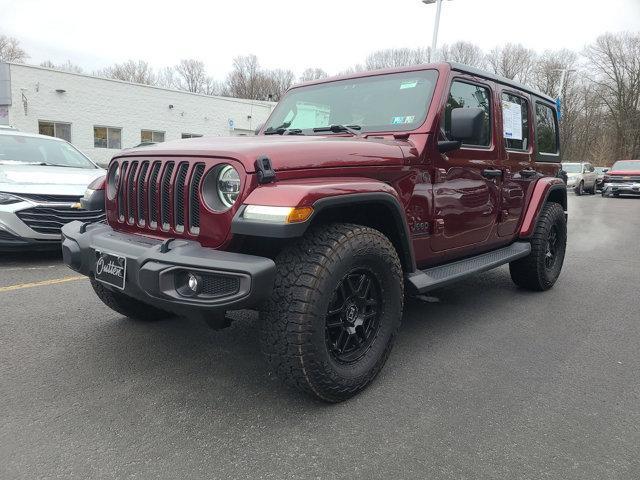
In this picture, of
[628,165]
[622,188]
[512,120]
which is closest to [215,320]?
[512,120]

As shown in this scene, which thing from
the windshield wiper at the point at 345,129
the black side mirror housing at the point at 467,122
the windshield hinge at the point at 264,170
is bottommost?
Result: the windshield hinge at the point at 264,170

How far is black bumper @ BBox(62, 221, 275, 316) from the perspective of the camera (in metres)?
2.18

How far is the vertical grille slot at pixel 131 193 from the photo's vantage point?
2.82 metres

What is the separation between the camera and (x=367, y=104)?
3654 mm

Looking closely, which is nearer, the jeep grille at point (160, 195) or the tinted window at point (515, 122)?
the jeep grille at point (160, 195)

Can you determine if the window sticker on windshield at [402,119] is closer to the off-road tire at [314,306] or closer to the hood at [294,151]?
the hood at [294,151]

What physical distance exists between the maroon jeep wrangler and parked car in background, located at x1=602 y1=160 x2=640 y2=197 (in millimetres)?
21149

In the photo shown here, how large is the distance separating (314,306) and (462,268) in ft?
5.51

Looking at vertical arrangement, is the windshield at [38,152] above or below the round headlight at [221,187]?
below

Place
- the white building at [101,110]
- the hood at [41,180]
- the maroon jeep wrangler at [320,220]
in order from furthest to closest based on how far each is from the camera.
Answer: the white building at [101,110], the hood at [41,180], the maroon jeep wrangler at [320,220]

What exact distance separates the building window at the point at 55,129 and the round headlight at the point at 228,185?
22.1 meters

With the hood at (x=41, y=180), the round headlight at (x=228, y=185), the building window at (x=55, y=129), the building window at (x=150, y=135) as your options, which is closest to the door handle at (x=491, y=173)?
the round headlight at (x=228, y=185)

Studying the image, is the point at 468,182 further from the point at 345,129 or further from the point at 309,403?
the point at 309,403

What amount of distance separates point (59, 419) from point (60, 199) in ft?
12.2
